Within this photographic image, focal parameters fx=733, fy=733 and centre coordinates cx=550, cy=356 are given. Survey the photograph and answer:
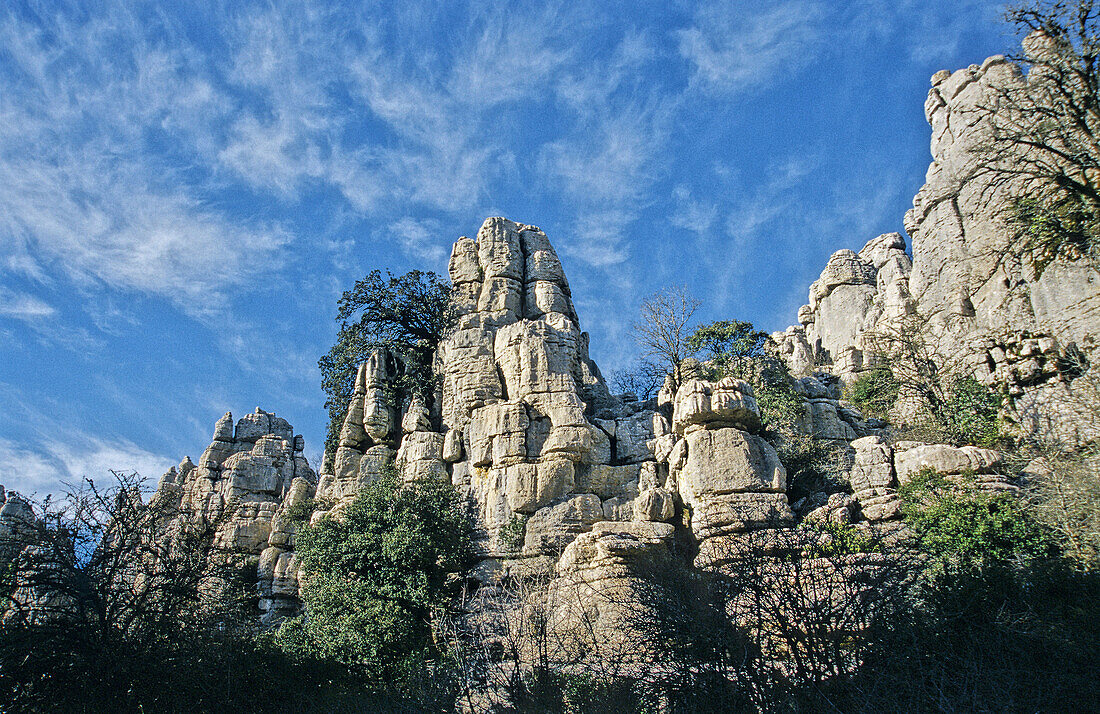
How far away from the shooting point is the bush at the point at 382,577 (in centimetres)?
1836

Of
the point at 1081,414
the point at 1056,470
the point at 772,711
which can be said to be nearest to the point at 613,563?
the point at 772,711

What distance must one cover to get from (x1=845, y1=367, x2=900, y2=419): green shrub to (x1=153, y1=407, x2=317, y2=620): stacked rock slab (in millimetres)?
20040

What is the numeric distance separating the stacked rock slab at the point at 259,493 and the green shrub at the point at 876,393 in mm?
20040

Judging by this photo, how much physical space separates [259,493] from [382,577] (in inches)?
524

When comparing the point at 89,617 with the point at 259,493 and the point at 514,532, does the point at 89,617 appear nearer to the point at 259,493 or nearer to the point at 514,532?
the point at 514,532

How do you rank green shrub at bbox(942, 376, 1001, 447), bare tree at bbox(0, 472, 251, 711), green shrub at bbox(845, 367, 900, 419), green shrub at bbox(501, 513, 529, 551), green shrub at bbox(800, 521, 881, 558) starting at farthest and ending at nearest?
green shrub at bbox(845, 367, 900, 419) → green shrub at bbox(501, 513, 529, 551) → green shrub at bbox(942, 376, 1001, 447) → green shrub at bbox(800, 521, 881, 558) → bare tree at bbox(0, 472, 251, 711)

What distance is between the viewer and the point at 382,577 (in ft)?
63.7

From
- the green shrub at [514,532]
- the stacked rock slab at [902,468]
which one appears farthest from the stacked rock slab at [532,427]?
the stacked rock slab at [902,468]

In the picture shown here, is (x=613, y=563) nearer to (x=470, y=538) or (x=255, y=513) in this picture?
(x=470, y=538)

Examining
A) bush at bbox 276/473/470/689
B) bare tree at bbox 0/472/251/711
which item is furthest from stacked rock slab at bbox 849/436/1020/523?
bare tree at bbox 0/472/251/711

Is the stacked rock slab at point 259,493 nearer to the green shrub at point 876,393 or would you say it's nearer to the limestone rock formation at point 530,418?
the limestone rock formation at point 530,418

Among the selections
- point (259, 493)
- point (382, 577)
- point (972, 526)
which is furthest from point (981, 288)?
point (259, 493)

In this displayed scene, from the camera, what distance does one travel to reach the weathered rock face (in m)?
18.0

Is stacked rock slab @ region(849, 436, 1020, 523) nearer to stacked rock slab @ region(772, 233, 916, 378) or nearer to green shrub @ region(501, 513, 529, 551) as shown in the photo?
green shrub @ region(501, 513, 529, 551)
